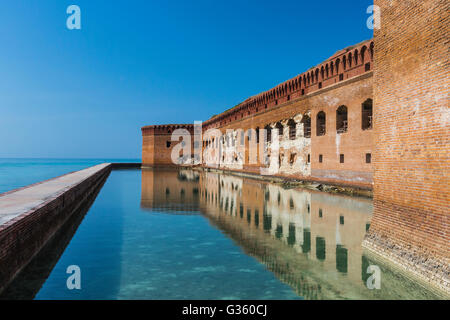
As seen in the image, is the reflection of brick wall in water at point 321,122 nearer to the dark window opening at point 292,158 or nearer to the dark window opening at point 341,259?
the dark window opening at point 292,158

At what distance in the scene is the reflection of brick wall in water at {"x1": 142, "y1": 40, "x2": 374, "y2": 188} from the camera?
12.6 metres

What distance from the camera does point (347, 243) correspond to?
566 cm

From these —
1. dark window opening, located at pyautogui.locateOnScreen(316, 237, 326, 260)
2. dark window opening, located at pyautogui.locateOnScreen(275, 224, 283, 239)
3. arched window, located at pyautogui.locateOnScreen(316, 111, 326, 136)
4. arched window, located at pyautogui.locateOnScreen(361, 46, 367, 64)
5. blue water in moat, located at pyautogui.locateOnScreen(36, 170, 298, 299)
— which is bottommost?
blue water in moat, located at pyautogui.locateOnScreen(36, 170, 298, 299)

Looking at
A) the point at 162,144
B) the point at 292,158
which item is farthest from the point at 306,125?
the point at 162,144

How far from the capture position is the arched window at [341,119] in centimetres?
1409

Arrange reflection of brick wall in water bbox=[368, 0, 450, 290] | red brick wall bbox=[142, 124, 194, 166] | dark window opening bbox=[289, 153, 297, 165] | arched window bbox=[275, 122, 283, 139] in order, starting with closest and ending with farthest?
reflection of brick wall in water bbox=[368, 0, 450, 290] → dark window opening bbox=[289, 153, 297, 165] → arched window bbox=[275, 122, 283, 139] → red brick wall bbox=[142, 124, 194, 166]

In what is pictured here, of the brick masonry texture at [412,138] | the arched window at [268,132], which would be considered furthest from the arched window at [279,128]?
the brick masonry texture at [412,138]

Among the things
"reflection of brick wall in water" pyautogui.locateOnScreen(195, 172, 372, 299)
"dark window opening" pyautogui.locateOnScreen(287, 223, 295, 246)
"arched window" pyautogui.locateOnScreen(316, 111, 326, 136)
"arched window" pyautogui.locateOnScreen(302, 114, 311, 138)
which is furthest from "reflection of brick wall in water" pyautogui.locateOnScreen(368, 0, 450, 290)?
"arched window" pyautogui.locateOnScreen(302, 114, 311, 138)

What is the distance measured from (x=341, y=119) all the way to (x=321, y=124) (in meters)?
1.67

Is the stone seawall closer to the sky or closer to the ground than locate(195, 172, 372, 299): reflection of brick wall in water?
closer to the sky

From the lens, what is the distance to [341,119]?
14.4 m

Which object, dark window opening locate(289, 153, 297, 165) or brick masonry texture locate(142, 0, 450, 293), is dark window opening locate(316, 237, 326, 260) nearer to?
brick masonry texture locate(142, 0, 450, 293)
